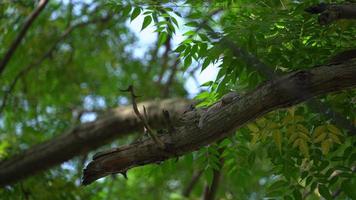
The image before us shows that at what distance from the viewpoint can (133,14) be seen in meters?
3.46

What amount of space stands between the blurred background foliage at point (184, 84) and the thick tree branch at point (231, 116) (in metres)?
0.18

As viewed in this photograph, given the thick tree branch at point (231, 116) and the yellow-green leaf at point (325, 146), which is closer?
the thick tree branch at point (231, 116)

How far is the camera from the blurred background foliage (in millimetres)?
2930

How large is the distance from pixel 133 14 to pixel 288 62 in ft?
3.10

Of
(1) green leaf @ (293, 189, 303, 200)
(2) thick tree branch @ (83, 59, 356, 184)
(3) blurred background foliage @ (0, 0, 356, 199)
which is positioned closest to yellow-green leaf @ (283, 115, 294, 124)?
(3) blurred background foliage @ (0, 0, 356, 199)

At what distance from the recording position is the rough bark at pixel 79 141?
206 inches

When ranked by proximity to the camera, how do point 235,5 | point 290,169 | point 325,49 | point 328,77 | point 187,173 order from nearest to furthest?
point 328,77, point 325,49, point 290,169, point 235,5, point 187,173

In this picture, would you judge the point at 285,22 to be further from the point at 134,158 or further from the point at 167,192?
the point at 167,192

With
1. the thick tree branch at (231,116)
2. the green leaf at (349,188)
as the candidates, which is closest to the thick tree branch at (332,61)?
the thick tree branch at (231,116)

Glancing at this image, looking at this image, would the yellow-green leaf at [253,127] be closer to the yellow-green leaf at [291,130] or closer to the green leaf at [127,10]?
the yellow-green leaf at [291,130]

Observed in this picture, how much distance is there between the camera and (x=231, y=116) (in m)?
2.68

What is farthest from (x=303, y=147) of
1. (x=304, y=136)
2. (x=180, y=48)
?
(x=180, y=48)

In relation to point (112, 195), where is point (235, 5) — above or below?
above

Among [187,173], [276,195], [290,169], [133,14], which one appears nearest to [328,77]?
[290,169]
